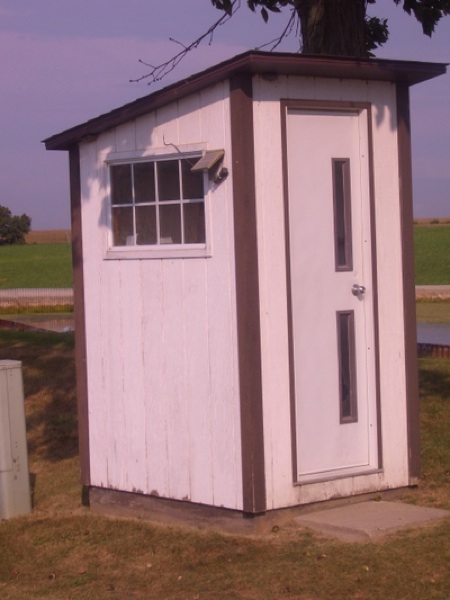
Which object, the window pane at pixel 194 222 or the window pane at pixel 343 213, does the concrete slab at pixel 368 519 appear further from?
the window pane at pixel 194 222

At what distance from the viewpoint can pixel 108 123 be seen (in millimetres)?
7730

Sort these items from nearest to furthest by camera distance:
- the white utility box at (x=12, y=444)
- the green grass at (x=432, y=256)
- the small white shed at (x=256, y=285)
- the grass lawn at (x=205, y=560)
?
the grass lawn at (x=205, y=560)
the small white shed at (x=256, y=285)
the white utility box at (x=12, y=444)
the green grass at (x=432, y=256)

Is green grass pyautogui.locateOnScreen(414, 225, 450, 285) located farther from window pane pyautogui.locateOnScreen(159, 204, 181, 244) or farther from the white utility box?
window pane pyautogui.locateOnScreen(159, 204, 181, 244)

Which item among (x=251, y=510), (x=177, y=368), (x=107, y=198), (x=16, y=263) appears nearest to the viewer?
(x=251, y=510)

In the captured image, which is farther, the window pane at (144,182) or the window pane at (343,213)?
the window pane at (144,182)

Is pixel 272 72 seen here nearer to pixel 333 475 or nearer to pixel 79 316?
pixel 79 316

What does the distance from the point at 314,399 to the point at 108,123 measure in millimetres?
2483

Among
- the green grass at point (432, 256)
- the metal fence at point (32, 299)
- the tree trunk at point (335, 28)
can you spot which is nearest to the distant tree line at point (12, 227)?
the green grass at point (432, 256)

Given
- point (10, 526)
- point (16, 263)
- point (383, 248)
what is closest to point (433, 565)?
point (383, 248)

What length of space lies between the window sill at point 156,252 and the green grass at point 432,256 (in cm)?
3679

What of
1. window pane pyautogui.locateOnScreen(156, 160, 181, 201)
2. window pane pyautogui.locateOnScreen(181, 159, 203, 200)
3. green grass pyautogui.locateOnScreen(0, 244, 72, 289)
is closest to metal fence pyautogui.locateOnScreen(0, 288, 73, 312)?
green grass pyautogui.locateOnScreen(0, 244, 72, 289)

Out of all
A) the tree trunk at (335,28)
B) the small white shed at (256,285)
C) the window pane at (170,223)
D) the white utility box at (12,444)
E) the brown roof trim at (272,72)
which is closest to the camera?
the brown roof trim at (272,72)

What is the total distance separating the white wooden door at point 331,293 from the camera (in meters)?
7.13

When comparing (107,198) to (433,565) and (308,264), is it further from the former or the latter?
(433,565)
